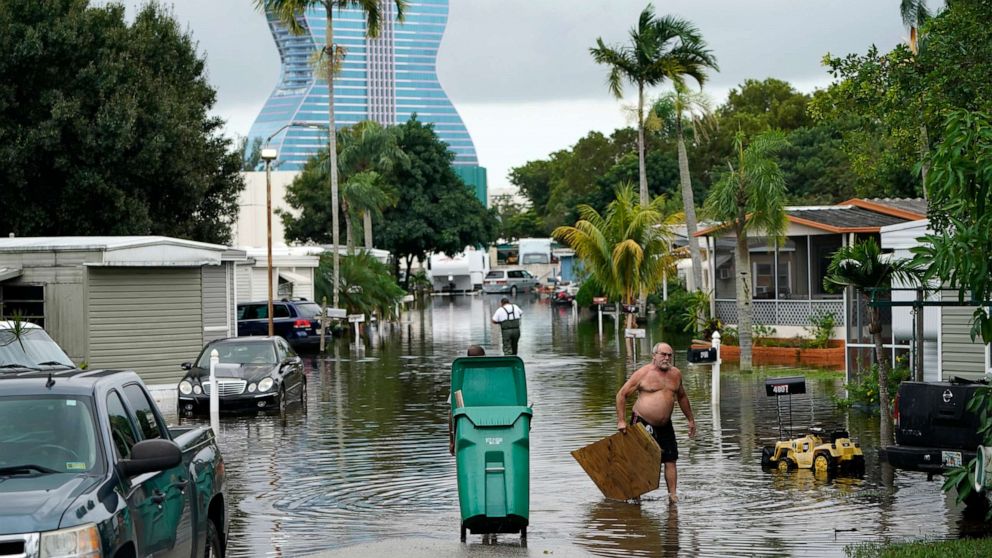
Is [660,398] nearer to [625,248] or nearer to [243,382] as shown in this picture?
[243,382]

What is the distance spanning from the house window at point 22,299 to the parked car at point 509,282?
78.3 m

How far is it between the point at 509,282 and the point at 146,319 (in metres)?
80.4

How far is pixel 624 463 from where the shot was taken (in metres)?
14.2

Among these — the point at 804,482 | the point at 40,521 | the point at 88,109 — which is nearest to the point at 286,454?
Answer: the point at 804,482

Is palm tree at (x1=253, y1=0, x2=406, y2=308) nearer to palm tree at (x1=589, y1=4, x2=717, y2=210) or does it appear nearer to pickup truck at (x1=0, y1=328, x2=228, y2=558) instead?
palm tree at (x1=589, y1=4, x2=717, y2=210)

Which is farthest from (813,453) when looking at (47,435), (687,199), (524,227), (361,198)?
(524,227)

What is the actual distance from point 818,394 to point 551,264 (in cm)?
9911

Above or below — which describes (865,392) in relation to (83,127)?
below

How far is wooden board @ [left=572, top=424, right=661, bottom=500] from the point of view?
13797 mm

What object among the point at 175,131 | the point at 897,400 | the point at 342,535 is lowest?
the point at 342,535

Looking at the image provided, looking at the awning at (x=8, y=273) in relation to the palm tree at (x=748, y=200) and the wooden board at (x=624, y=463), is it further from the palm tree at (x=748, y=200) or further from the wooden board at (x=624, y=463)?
the wooden board at (x=624, y=463)

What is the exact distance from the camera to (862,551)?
10.9 metres

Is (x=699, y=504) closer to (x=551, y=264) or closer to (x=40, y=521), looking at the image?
(x=40, y=521)

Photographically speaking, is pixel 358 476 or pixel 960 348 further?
pixel 960 348
